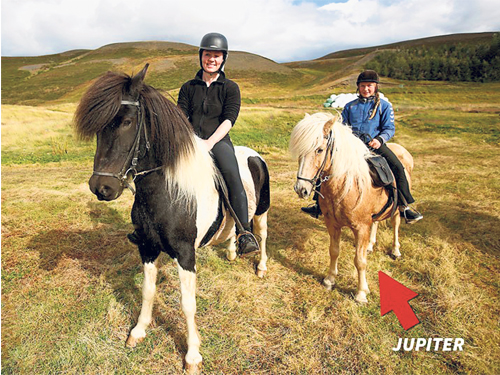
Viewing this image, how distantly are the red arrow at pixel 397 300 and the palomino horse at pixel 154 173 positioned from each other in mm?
2539

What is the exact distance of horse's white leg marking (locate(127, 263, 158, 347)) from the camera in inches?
125

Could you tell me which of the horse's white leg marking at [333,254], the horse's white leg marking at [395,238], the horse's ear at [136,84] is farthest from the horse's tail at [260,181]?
the horse's white leg marking at [395,238]

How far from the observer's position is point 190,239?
2.85 meters

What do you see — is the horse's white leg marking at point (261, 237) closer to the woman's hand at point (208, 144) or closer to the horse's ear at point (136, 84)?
the woman's hand at point (208, 144)

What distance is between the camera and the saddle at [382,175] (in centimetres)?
396

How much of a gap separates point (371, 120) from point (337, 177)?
130cm

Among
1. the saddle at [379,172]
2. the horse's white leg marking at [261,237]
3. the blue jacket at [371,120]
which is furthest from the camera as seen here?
the horse's white leg marking at [261,237]

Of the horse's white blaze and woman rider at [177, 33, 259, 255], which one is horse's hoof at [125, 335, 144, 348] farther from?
woman rider at [177, 33, 259, 255]

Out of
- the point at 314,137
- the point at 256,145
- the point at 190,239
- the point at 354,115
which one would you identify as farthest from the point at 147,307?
the point at 256,145

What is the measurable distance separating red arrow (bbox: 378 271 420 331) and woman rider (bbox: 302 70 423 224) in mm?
1327

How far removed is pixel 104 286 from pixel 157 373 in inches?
67.8

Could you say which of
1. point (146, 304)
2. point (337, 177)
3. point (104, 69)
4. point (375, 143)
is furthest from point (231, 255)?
point (104, 69)

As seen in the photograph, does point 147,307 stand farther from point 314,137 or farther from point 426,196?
point 426,196

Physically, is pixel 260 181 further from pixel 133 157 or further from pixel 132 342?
pixel 132 342
